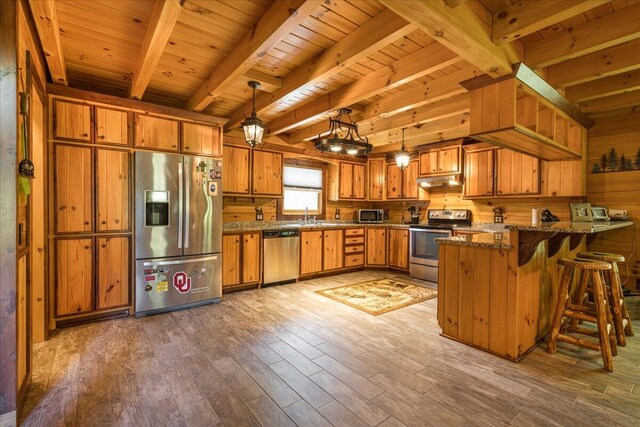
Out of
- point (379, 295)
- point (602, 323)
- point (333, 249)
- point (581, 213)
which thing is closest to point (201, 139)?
point (333, 249)

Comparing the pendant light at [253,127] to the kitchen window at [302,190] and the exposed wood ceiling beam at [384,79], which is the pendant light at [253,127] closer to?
the exposed wood ceiling beam at [384,79]

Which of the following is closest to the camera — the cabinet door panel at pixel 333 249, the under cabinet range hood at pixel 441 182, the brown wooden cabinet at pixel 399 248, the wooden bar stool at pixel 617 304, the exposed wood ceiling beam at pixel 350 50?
the exposed wood ceiling beam at pixel 350 50

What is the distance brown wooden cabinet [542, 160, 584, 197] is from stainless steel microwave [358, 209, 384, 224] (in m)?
2.80

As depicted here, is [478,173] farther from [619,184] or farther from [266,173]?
[266,173]

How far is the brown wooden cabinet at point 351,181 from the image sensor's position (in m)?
5.98

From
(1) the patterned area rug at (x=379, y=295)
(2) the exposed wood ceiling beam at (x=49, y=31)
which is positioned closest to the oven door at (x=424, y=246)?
(1) the patterned area rug at (x=379, y=295)

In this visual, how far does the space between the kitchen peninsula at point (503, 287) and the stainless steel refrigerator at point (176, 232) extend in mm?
2729

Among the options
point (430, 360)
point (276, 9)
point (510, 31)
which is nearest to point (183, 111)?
point (276, 9)

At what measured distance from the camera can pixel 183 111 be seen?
3617mm

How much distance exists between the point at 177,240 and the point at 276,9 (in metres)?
2.68

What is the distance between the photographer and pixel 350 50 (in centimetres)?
A: 228

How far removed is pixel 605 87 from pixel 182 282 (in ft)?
16.5

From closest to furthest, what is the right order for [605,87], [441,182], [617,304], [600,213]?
[617,304]
[605,87]
[600,213]
[441,182]

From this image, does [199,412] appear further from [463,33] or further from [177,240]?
[463,33]
